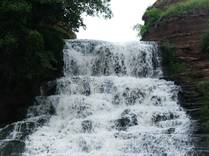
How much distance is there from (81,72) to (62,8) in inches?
160

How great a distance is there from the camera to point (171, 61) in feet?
91.7

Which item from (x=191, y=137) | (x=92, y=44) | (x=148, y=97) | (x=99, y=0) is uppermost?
(x=99, y=0)

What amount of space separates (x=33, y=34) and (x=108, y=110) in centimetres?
446

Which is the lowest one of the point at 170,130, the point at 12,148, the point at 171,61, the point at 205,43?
the point at 12,148

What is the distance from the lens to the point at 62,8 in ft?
81.8

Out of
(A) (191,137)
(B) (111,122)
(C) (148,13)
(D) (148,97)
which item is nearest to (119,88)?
(D) (148,97)

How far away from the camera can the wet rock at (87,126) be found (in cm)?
2094

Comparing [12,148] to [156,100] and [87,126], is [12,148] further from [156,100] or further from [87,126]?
[156,100]

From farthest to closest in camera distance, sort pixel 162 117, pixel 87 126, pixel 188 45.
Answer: pixel 188 45 → pixel 162 117 → pixel 87 126

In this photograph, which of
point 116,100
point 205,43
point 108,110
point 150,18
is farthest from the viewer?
point 150,18

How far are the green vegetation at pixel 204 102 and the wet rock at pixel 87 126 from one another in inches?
168

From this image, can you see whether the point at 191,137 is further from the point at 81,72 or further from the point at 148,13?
the point at 148,13

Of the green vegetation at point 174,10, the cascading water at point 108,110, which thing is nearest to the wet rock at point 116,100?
the cascading water at point 108,110

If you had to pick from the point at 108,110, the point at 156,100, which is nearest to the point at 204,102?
the point at 156,100
